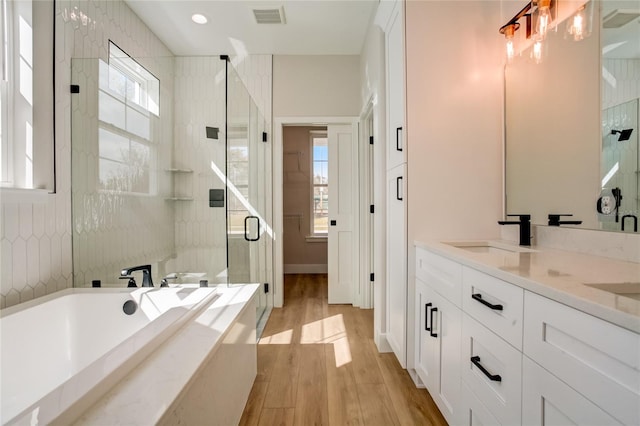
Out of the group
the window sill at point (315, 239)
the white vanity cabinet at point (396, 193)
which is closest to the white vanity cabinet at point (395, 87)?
the white vanity cabinet at point (396, 193)

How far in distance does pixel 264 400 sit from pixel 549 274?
5.16 ft

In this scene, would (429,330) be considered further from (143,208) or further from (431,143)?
(143,208)

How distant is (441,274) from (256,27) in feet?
Result: 9.18

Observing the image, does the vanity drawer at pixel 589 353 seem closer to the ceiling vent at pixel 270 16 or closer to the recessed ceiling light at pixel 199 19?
the ceiling vent at pixel 270 16

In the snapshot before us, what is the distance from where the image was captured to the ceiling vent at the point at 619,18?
1217 mm

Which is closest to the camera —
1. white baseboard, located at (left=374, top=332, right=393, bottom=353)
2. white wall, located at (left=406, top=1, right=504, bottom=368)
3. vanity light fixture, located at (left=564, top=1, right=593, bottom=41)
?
vanity light fixture, located at (left=564, top=1, right=593, bottom=41)

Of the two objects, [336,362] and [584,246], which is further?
[336,362]

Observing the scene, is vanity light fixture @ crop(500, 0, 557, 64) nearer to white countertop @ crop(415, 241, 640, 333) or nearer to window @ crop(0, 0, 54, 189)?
white countertop @ crop(415, 241, 640, 333)

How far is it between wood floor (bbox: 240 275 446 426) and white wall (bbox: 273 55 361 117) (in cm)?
224

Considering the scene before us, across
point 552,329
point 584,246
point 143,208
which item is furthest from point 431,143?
point 143,208

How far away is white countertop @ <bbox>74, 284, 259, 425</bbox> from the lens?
2.45 ft

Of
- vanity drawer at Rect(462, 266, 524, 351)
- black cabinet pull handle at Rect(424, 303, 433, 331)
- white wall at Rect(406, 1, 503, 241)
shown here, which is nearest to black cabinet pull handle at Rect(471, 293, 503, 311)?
vanity drawer at Rect(462, 266, 524, 351)

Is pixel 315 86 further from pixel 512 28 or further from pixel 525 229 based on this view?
pixel 525 229

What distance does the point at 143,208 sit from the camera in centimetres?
257
